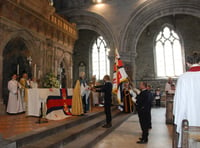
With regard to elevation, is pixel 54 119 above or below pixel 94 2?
below

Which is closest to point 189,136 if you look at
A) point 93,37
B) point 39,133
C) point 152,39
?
point 39,133

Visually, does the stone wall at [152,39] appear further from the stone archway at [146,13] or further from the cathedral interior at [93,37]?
the stone archway at [146,13]

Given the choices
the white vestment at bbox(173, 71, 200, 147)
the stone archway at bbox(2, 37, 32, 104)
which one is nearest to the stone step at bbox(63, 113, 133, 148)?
the white vestment at bbox(173, 71, 200, 147)

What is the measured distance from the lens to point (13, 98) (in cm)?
729

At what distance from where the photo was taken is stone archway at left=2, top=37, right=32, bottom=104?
8680 millimetres

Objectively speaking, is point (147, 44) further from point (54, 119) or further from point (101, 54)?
point (54, 119)

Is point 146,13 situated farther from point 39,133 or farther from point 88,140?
point 39,133

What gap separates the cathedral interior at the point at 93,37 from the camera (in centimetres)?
820

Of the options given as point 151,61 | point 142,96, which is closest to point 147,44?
point 151,61

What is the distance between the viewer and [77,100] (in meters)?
→ 6.32

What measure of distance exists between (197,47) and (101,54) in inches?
326

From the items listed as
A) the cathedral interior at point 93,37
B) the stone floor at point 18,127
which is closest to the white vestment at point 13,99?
the cathedral interior at point 93,37

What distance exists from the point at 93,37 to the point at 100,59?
2.29 metres

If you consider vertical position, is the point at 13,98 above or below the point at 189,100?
below
